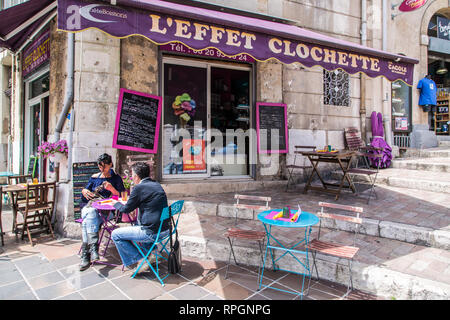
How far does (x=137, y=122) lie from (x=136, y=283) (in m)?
3.25

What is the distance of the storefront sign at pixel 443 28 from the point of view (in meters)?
11.1

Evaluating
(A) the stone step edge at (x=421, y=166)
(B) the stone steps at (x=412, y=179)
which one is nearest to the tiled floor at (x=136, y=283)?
(B) the stone steps at (x=412, y=179)

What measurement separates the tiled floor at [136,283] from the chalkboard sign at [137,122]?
7.73 ft

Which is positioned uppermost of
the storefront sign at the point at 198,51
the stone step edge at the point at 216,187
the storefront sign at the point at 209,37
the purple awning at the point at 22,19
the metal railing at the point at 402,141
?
the purple awning at the point at 22,19

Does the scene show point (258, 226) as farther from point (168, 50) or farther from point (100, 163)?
point (168, 50)

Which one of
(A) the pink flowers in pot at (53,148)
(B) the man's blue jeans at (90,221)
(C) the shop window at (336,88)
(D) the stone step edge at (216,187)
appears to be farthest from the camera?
(C) the shop window at (336,88)

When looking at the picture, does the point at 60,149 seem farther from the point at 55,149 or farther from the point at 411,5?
the point at 411,5

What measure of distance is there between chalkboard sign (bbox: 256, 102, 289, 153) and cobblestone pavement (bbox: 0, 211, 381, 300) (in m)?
3.73

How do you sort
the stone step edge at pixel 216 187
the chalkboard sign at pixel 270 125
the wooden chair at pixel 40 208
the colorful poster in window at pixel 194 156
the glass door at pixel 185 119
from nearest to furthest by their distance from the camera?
the wooden chair at pixel 40 208 → the stone step edge at pixel 216 187 → the glass door at pixel 185 119 → the colorful poster in window at pixel 194 156 → the chalkboard sign at pixel 270 125

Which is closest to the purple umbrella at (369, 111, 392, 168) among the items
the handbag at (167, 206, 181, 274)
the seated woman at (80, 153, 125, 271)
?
the handbag at (167, 206, 181, 274)

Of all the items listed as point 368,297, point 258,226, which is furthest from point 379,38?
point 368,297

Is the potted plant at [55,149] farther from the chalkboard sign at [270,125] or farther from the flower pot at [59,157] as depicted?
the chalkboard sign at [270,125]

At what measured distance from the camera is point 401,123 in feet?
31.2

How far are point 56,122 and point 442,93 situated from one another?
44.7 feet
